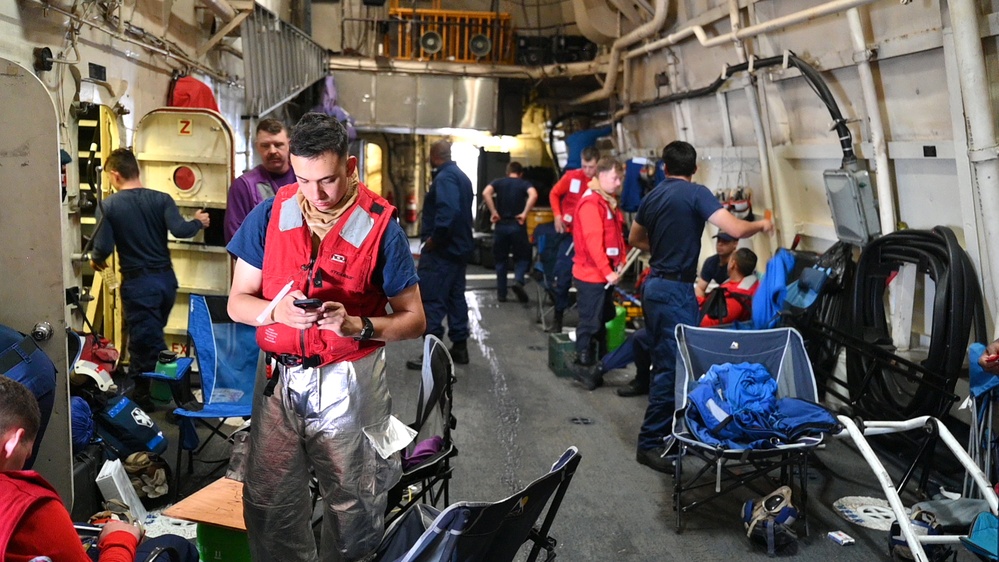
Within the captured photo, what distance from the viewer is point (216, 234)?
20.5 feet

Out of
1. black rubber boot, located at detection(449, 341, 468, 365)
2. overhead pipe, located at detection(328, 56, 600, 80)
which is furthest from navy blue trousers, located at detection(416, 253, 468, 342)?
overhead pipe, located at detection(328, 56, 600, 80)

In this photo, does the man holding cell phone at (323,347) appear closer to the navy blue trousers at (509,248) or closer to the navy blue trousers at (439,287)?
the navy blue trousers at (439,287)

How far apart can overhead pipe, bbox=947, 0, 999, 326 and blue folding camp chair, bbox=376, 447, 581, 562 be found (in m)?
2.64

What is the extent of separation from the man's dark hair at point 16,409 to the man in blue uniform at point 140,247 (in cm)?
344

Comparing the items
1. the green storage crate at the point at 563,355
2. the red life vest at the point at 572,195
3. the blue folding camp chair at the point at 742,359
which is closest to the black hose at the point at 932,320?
the blue folding camp chair at the point at 742,359

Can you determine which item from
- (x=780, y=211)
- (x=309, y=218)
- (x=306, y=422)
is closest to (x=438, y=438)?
(x=306, y=422)

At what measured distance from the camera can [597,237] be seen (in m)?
6.38

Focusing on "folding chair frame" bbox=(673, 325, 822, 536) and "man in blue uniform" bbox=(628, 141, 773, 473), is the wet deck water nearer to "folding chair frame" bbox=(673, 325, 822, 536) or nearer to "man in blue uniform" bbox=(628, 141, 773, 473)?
"folding chair frame" bbox=(673, 325, 822, 536)

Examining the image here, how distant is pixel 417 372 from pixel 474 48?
6972 millimetres

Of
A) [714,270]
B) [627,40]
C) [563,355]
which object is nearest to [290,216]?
[563,355]

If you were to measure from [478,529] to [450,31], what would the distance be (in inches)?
439

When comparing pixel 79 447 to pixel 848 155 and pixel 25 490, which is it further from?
pixel 848 155

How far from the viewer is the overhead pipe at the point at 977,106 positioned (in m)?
3.93

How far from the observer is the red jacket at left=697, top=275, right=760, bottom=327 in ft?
19.2
